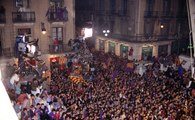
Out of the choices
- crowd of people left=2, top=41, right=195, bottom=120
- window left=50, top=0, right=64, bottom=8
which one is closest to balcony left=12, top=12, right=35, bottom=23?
window left=50, top=0, right=64, bottom=8

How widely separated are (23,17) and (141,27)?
17.7 metres

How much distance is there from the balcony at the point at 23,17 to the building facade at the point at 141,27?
1159 cm

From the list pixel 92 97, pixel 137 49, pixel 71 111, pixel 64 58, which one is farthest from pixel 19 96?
pixel 137 49

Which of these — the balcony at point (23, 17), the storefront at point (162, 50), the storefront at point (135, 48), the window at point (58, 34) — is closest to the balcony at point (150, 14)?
the storefront at point (135, 48)

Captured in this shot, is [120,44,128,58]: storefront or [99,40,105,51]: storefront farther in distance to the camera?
[99,40,105,51]: storefront

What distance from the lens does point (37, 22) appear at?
70.7 feet

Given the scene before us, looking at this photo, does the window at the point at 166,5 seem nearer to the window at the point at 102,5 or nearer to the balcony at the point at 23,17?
the window at the point at 102,5

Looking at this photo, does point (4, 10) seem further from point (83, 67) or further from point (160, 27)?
point (160, 27)

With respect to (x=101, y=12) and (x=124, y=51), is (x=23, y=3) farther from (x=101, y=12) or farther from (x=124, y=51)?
(x=101, y=12)

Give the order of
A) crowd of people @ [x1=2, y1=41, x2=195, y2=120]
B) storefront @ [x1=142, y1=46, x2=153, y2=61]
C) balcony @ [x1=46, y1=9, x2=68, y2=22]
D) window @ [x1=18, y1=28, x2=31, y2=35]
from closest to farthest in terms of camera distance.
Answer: crowd of people @ [x1=2, y1=41, x2=195, y2=120] → window @ [x1=18, y1=28, x2=31, y2=35] → balcony @ [x1=46, y1=9, x2=68, y2=22] → storefront @ [x1=142, y1=46, x2=153, y2=61]

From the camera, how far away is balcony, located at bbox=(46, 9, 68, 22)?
22.0 meters

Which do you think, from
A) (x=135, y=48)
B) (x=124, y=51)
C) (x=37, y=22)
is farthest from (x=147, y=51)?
(x=37, y=22)

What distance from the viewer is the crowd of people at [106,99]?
39.7 feet

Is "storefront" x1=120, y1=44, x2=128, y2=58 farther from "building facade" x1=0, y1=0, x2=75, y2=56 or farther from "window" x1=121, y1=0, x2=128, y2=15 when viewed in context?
"building facade" x1=0, y1=0, x2=75, y2=56
